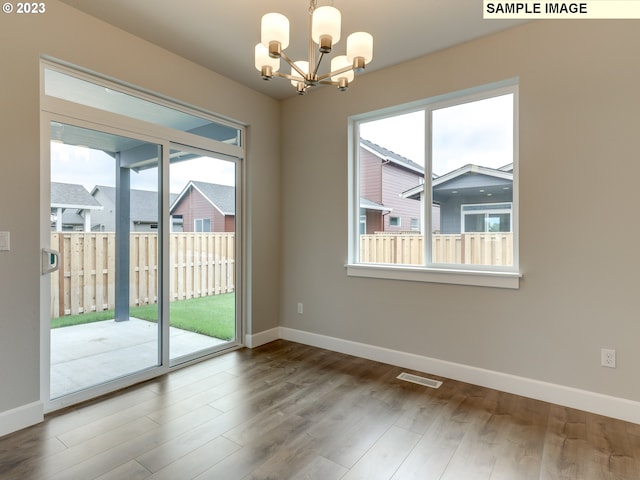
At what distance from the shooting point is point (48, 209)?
2402 millimetres

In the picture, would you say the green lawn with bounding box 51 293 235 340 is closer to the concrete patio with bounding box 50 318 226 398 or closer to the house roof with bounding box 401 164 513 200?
the concrete patio with bounding box 50 318 226 398

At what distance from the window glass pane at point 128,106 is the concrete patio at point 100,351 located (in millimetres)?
1746

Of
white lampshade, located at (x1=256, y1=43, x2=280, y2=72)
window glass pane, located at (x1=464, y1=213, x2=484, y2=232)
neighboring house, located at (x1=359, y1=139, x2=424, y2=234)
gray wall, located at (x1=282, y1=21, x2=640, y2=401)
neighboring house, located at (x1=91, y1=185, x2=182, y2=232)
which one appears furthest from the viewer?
neighboring house, located at (x1=359, y1=139, x2=424, y2=234)

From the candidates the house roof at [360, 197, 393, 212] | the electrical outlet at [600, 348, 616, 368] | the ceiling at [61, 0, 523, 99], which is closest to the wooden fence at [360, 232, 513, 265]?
the house roof at [360, 197, 393, 212]

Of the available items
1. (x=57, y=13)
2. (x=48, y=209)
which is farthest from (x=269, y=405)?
(x=57, y=13)

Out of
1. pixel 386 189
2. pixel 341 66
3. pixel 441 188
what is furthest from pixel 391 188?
pixel 341 66

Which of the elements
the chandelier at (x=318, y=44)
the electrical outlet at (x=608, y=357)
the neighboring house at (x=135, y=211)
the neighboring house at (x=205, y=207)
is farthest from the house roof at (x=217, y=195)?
the electrical outlet at (x=608, y=357)

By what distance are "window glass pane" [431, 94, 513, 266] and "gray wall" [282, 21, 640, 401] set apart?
19 centimetres

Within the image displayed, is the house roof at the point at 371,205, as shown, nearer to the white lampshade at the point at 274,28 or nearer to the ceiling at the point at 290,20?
the ceiling at the point at 290,20

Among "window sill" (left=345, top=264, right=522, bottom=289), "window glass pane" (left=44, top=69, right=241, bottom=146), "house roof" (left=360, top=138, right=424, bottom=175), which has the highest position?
"window glass pane" (left=44, top=69, right=241, bottom=146)

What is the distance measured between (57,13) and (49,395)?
2.71 meters

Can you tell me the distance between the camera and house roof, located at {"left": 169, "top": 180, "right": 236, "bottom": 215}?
3330 millimetres

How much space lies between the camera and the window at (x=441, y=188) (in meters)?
2.85

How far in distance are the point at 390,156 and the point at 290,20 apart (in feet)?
5.16
